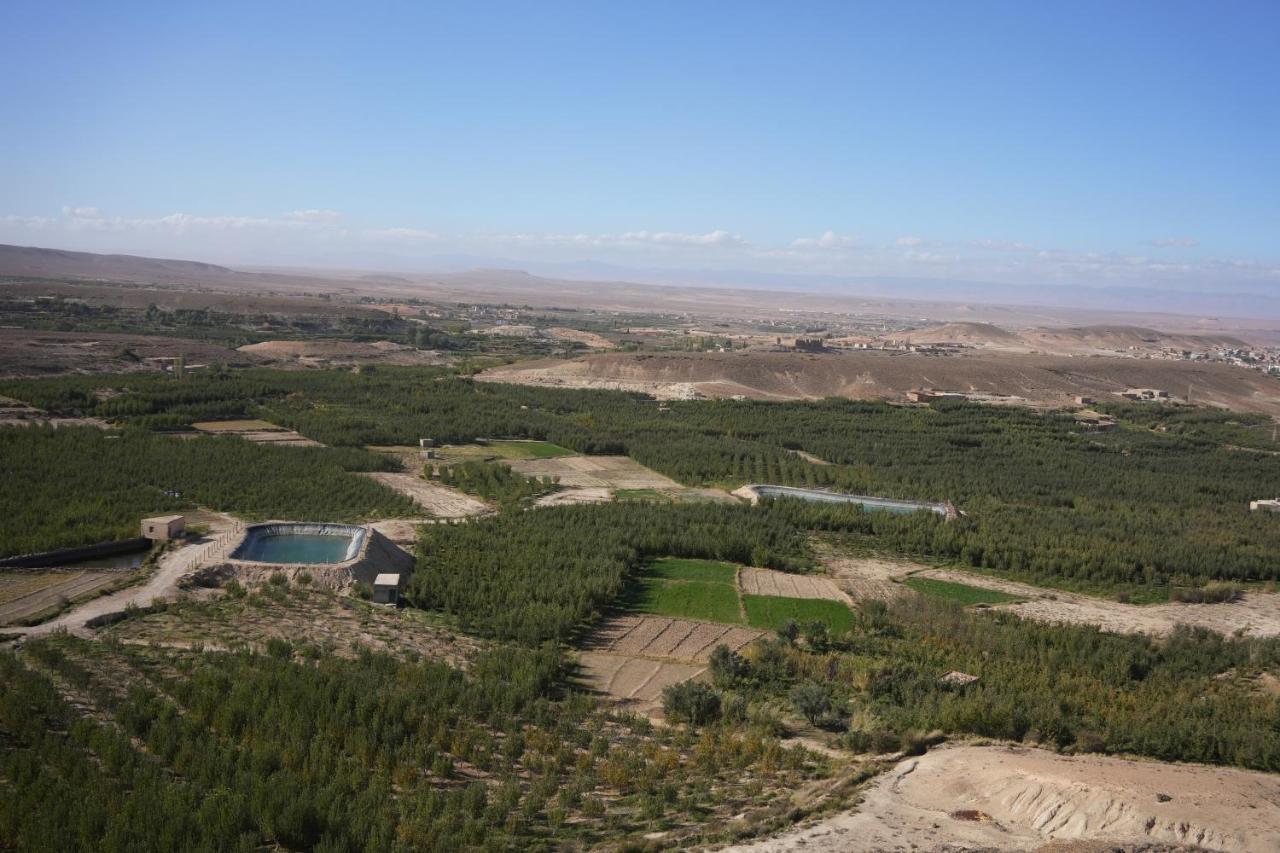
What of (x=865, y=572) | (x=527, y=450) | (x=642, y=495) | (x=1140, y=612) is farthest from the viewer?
(x=527, y=450)

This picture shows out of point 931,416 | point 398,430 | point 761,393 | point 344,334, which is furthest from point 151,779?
point 344,334

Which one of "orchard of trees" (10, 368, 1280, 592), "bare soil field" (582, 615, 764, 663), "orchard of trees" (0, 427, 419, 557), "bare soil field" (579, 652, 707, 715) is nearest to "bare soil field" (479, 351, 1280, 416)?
"orchard of trees" (10, 368, 1280, 592)

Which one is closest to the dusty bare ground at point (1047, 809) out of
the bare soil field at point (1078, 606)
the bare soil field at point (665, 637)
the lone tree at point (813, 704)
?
the lone tree at point (813, 704)

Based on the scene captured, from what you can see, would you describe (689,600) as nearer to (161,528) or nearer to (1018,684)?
(1018,684)

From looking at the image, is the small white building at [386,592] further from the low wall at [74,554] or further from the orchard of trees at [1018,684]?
the orchard of trees at [1018,684]

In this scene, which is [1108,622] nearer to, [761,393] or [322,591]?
[322,591]

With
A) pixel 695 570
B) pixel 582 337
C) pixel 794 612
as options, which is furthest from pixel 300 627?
pixel 582 337

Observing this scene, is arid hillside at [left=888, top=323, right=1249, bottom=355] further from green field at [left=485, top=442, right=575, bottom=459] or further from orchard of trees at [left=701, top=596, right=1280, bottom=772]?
orchard of trees at [left=701, top=596, right=1280, bottom=772]
